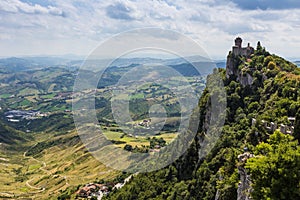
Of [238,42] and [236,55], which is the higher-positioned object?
[238,42]

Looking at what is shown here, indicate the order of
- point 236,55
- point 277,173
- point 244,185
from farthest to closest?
point 236,55 < point 244,185 < point 277,173

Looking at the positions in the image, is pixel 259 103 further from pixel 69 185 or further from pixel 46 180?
pixel 46 180

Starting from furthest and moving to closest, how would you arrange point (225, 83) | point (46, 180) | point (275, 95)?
1. point (46, 180)
2. point (225, 83)
3. point (275, 95)

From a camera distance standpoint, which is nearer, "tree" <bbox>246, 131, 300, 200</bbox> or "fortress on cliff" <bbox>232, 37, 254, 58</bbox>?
"tree" <bbox>246, 131, 300, 200</bbox>

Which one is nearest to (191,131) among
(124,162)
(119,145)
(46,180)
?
(124,162)

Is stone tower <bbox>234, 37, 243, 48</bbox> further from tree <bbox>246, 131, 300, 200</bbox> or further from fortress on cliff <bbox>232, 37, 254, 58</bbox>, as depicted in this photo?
tree <bbox>246, 131, 300, 200</bbox>

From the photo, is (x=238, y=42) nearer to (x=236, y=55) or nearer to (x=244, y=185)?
(x=236, y=55)

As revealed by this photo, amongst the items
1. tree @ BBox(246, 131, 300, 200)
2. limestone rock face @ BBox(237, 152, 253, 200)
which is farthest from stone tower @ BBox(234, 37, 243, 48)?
tree @ BBox(246, 131, 300, 200)

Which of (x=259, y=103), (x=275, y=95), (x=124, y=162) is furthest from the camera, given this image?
(x=124, y=162)

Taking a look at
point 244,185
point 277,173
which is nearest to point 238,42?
point 244,185
